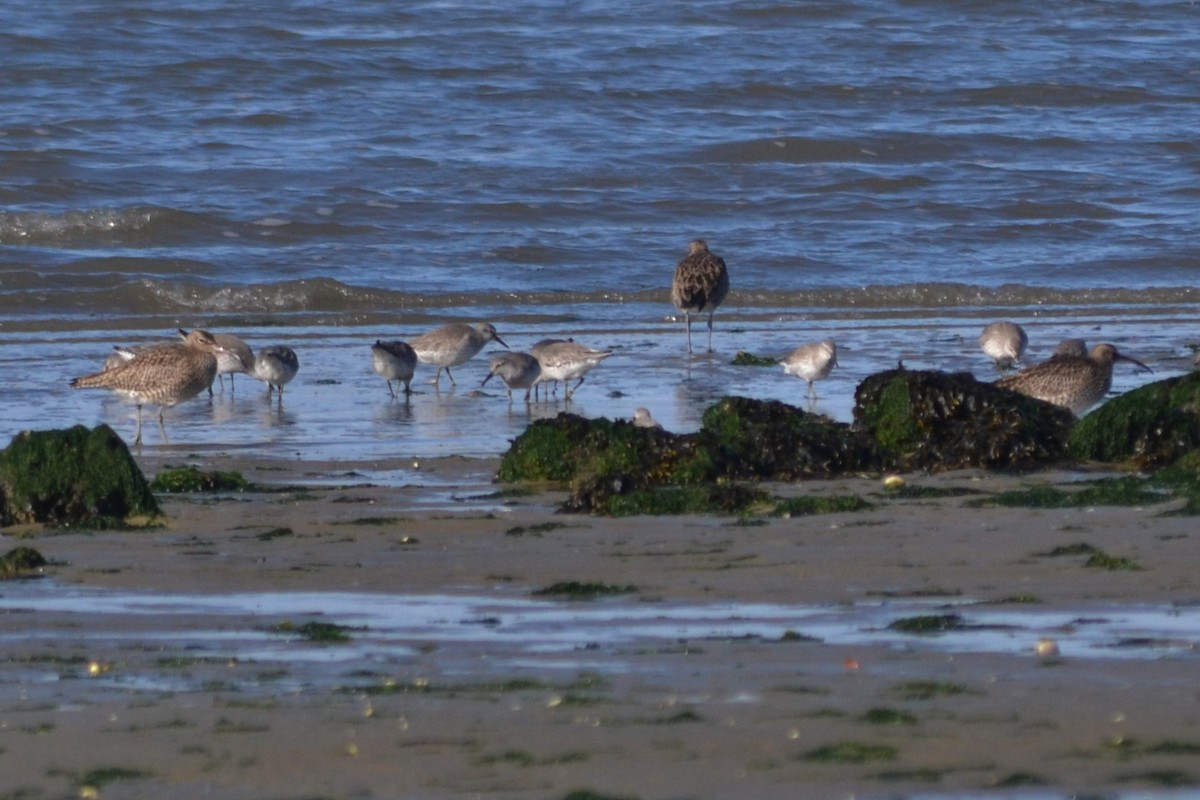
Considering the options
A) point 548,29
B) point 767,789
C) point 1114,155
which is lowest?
point 767,789

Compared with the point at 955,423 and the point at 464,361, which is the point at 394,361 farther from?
the point at 955,423

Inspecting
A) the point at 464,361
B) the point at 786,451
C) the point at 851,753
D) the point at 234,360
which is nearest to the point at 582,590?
the point at 851,753

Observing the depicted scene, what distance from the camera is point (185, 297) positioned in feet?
52.1

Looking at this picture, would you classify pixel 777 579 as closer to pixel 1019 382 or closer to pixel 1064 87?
pixel 1019 382

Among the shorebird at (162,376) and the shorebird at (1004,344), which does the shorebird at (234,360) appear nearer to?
the shorebird at (162,376)

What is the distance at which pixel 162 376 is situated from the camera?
9.69 meters

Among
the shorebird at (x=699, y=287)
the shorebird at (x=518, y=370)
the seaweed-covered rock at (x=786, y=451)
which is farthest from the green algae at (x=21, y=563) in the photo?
the shorebird at (x=699, y=287)

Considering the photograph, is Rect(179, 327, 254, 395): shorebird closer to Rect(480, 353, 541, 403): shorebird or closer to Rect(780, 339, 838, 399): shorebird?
Rect(480, 353, 541, 403): shorebird

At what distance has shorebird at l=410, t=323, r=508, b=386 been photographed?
11.4m

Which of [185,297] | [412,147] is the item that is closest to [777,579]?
[185,297]

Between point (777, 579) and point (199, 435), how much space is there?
4.72 metres

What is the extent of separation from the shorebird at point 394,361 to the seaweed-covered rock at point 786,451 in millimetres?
3415

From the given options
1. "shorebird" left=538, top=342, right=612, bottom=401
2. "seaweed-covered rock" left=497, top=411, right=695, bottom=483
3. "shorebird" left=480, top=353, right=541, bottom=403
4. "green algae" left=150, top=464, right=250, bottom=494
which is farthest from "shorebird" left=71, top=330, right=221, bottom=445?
"seaweed-covered rock" left=497, top=411, right=695, bottom=483

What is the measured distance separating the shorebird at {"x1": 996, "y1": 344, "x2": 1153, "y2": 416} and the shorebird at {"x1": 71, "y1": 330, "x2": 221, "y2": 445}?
4023mm
